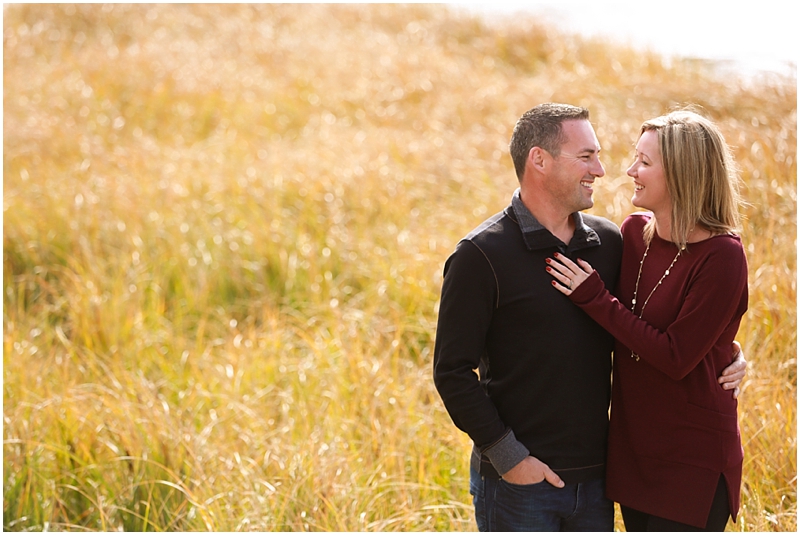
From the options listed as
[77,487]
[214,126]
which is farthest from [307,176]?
[77,487]

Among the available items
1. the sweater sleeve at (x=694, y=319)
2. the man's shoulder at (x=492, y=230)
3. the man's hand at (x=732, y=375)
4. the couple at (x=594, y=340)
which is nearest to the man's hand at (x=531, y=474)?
the couple at (x=594, y=340)

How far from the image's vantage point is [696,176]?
2463mm

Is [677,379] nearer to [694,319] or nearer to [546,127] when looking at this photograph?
[694,319]

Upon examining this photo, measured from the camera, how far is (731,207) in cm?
249

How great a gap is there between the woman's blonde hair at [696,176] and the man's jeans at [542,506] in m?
0.92

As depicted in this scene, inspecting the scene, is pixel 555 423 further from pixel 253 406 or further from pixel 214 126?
pixel 214 126

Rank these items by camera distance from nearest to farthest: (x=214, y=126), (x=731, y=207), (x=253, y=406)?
(x=731, y=207) < (x=253, y=406) < (x=214, y=126)

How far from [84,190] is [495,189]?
387 cm

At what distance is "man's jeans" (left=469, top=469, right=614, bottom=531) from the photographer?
101 inches

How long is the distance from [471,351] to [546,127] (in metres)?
0.79

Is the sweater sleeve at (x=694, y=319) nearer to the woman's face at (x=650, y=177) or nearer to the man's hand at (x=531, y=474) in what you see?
the woman's face at (x=650, y=177)

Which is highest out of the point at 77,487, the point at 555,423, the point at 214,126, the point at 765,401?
the point at 214,126

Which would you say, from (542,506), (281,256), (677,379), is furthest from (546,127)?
(281,256)

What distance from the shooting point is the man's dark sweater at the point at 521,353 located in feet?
8.21
